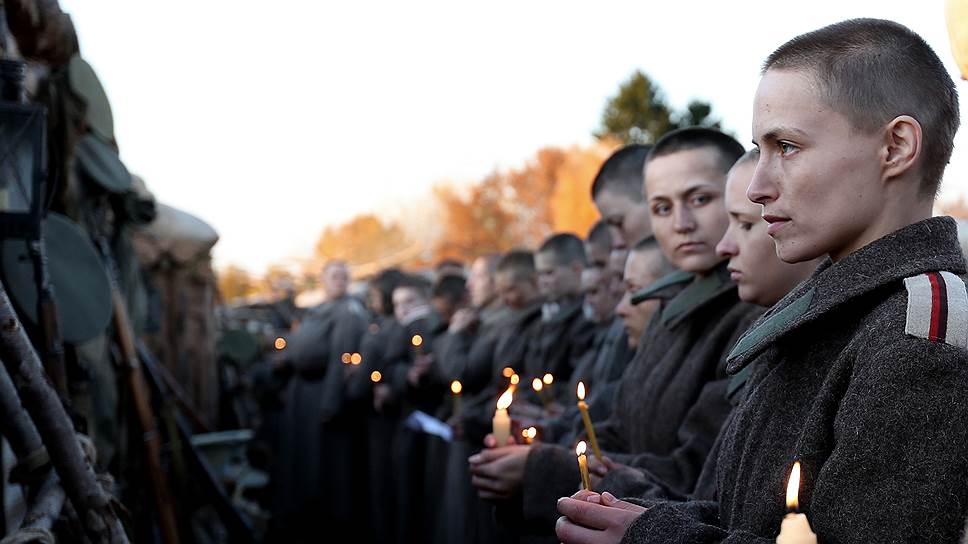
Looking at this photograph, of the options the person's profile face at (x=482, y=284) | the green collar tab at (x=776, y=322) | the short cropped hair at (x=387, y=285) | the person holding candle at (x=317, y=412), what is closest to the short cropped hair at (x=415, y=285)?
the short cropped hair at (x=387, y=285)

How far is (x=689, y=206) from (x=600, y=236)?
3.46 m

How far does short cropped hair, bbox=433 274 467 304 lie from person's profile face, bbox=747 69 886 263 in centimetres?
856

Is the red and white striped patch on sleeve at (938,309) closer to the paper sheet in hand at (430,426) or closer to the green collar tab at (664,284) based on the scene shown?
the green collar tab at (664,284)

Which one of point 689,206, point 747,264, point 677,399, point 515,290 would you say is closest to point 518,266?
point 515,290

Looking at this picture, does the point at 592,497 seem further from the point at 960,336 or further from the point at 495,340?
the point at 495,340

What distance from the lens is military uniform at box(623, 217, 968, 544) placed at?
1524mm

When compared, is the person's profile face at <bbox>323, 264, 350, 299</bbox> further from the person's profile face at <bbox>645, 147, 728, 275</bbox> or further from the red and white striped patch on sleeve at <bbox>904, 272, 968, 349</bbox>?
the red and white striped patch on sleeve at <bbox>904, 272, 968, 349</bbox>

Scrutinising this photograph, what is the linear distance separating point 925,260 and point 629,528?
65cm

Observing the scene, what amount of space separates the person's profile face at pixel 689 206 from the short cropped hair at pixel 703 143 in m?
0.03

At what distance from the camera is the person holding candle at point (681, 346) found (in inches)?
126

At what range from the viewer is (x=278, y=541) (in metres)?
11.2

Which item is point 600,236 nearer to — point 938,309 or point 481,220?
point 938,309

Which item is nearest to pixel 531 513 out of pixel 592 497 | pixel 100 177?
pixel 592 497

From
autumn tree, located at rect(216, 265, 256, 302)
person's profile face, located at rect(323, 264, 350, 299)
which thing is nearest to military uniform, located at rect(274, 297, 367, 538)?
person's profile face, located at rect(323, 264, 350, 299)
